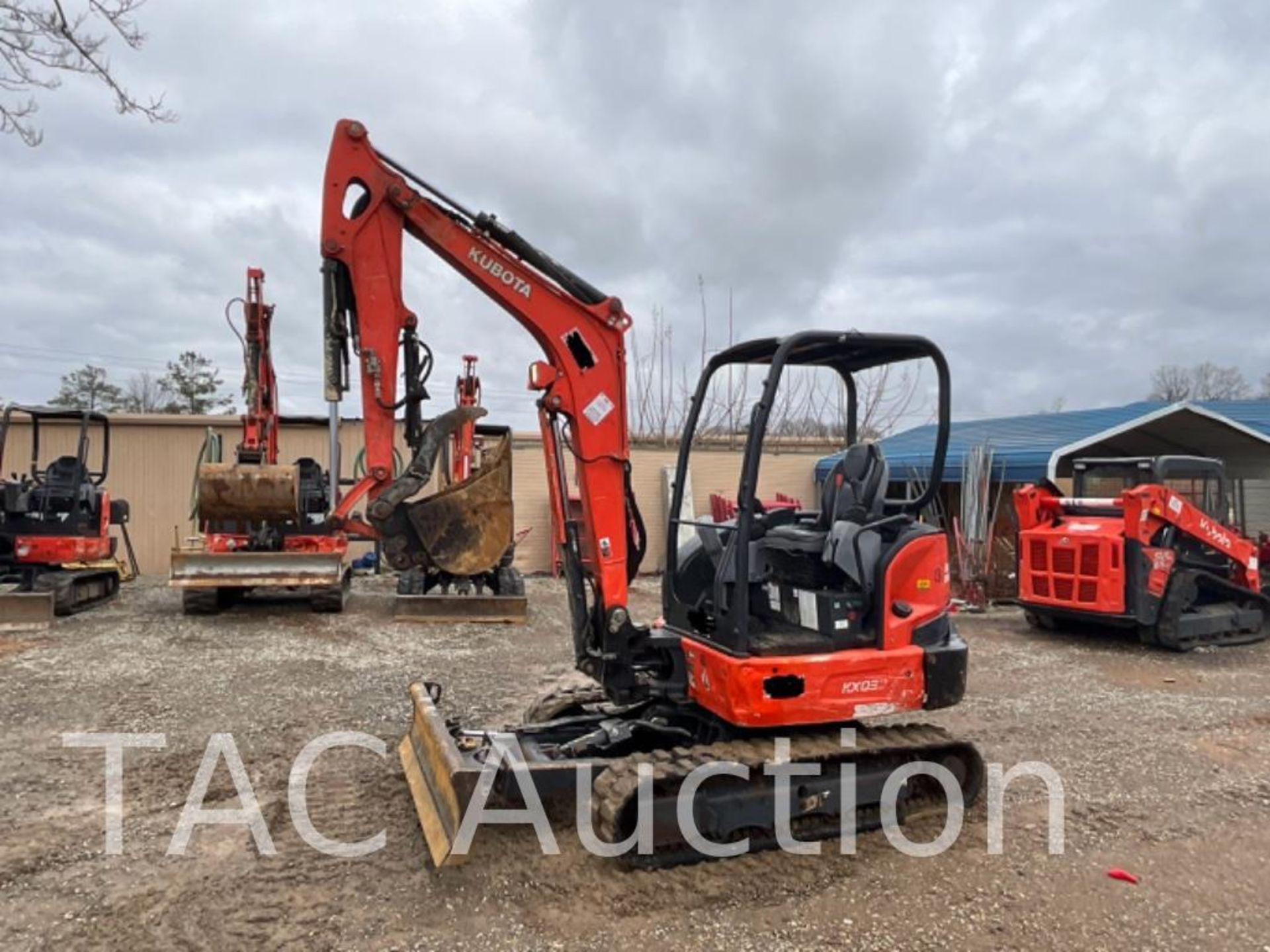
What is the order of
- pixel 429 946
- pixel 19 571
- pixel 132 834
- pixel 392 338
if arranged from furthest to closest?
pixel 19 571
pixel 392 338
pixel 132 834
pixel 429 946

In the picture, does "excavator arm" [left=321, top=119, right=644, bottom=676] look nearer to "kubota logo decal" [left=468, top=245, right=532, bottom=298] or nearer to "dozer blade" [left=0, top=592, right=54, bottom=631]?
"kubota logo decal" [left=468, top=245, right=532, bottom=298]

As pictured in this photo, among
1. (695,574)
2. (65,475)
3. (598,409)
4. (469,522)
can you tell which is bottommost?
(695,574)

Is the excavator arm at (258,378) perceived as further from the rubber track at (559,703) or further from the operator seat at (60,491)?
the rubber track at (559,703)

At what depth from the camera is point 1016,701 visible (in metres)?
7.72

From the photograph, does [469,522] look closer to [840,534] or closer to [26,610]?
[840,534]

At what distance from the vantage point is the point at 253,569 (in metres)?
11.2

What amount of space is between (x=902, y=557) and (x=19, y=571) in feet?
36.3

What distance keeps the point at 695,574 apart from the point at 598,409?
1.11m

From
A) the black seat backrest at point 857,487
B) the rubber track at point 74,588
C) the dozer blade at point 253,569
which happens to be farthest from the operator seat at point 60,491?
the black seat backrest at point 857,487

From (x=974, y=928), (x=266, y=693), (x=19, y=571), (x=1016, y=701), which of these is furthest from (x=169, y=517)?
(x=974, y=928)

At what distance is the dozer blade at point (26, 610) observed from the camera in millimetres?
10461

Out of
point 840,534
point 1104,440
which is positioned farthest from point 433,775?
point 1104,440

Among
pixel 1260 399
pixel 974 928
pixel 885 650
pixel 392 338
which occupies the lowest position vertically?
pixel 974 928

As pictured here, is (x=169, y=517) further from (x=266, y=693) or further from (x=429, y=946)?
(x=429, y=946)
